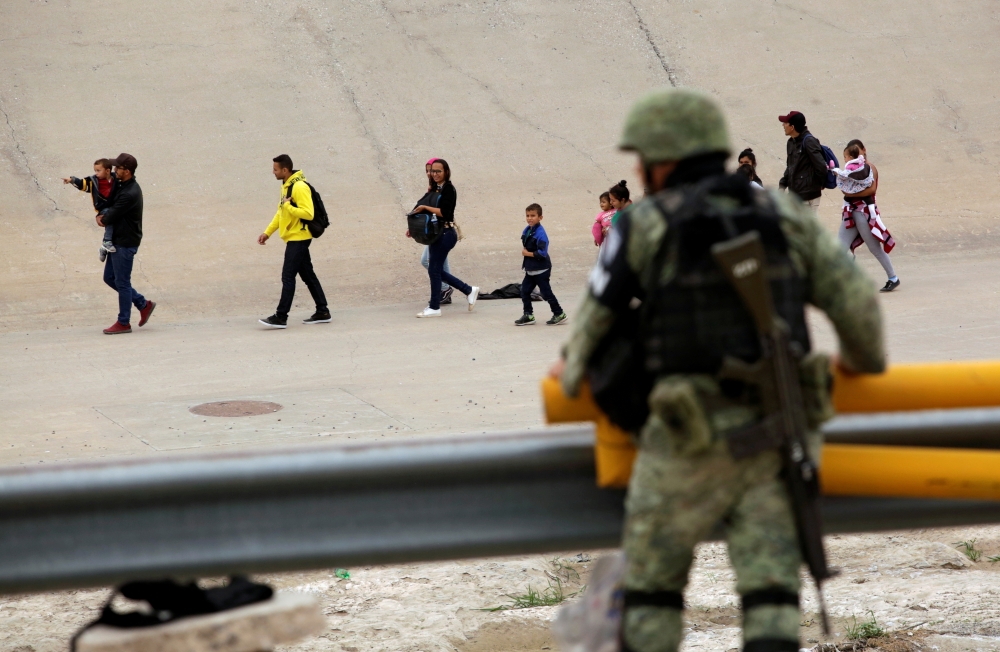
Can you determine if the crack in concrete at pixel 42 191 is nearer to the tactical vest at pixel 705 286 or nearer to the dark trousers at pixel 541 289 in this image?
the dark trousers at pixel 541 289

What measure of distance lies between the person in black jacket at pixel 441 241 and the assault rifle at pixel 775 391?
10.2 m

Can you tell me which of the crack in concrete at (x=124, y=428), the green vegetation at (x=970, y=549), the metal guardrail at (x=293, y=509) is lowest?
the green vegetation at (x=970, y=549)

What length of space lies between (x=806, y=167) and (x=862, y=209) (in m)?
0.83

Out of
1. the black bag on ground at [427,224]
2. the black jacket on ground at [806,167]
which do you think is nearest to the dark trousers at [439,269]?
the black bag on ground at [427,224]

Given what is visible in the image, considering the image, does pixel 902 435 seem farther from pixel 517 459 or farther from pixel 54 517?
pixel 54 517

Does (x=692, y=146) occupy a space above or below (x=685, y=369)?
above

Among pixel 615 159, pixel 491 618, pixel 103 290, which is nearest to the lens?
pixel 491 618

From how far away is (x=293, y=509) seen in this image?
315 centimetres

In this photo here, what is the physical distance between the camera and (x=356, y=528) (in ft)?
10.4

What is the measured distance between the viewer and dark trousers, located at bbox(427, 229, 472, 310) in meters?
13.1

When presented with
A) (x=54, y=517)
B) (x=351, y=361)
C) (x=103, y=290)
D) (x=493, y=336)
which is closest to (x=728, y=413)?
(x=54, y=517)

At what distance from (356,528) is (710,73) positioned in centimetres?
1766

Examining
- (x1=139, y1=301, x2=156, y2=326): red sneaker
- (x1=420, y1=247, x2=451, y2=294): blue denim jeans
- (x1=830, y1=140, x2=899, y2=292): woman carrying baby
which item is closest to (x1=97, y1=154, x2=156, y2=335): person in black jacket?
Answer: (x1=139, y1=301, x2=156, y2=326): red sneaker

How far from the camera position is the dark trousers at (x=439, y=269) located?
13.1 m
